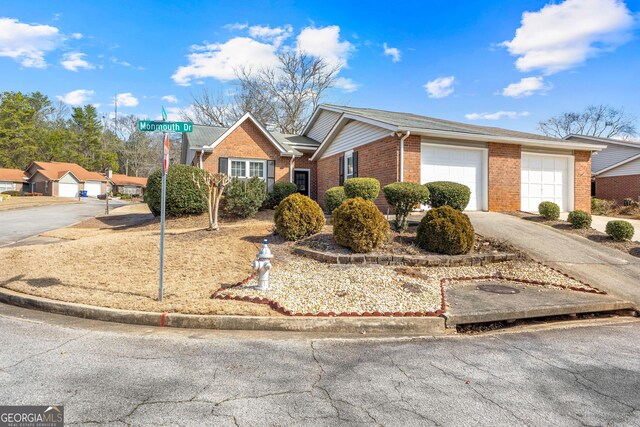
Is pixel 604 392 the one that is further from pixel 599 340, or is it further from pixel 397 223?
pixel 397 223

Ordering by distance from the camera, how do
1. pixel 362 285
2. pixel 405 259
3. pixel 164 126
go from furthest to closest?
pixel 405 259, pixel 362 285, pixel 164 126

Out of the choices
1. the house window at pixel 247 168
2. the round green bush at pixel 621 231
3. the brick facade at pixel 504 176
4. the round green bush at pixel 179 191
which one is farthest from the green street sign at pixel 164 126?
the house window at pixel 247 168

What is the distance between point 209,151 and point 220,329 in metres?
14.9

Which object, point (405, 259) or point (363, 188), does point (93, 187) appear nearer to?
point (363, 188)

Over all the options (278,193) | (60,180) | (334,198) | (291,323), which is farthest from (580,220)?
(60,180)

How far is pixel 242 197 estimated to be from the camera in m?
13.8

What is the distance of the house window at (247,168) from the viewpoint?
→ 18922 millimetres

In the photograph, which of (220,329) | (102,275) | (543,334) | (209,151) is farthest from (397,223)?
A: (209,151)

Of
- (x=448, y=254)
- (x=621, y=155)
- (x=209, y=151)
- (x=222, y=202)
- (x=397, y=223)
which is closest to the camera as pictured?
(x=448, y=254)

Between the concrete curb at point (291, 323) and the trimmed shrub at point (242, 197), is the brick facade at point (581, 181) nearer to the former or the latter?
the trimmed shrub at point (242, 197)

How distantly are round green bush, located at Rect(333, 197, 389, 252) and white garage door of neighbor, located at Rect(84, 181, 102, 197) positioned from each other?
55984 mm

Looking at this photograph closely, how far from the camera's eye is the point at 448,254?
321 inches

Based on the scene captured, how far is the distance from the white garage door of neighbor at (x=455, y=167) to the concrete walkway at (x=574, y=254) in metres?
2.30

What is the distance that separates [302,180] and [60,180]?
42610 mm
